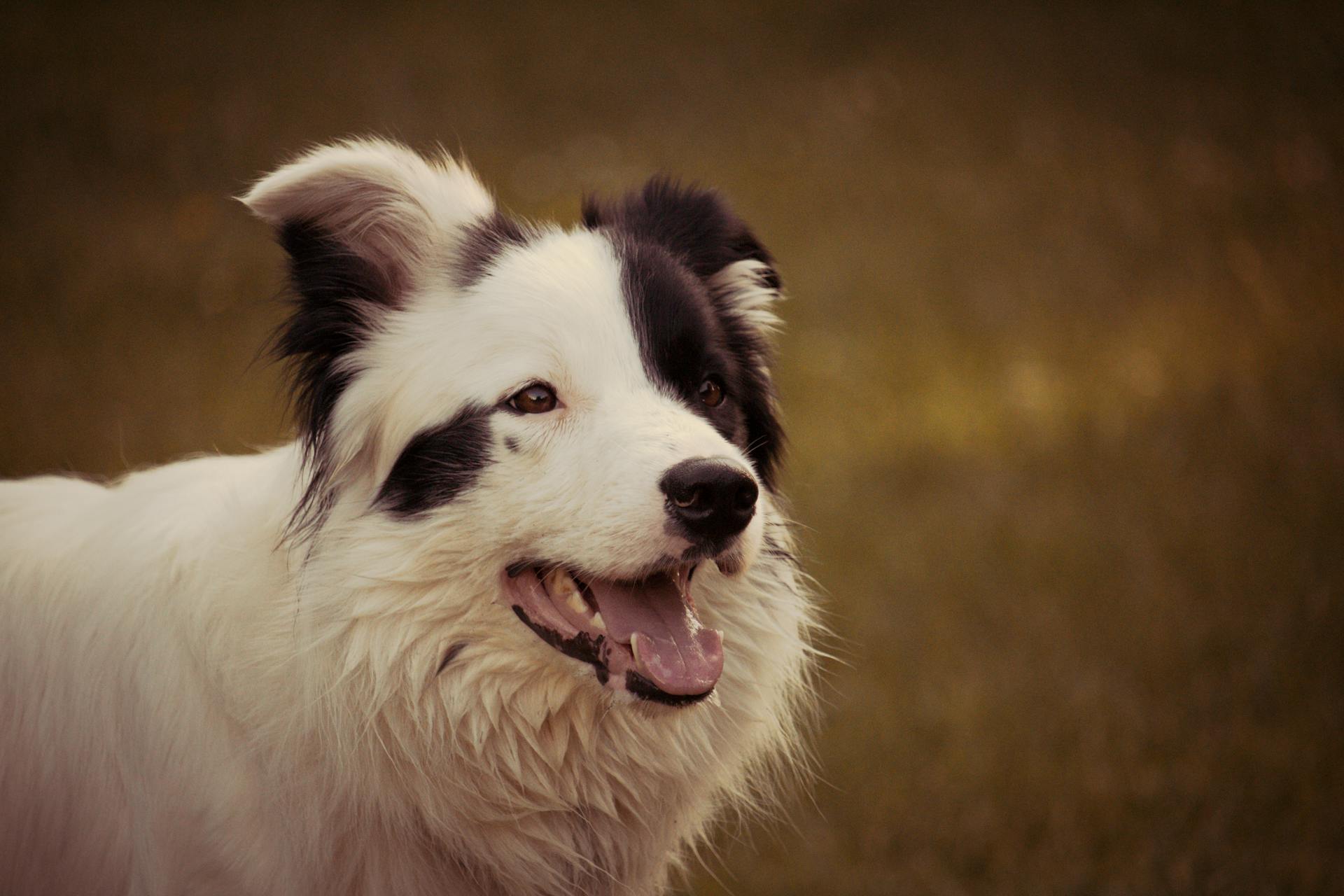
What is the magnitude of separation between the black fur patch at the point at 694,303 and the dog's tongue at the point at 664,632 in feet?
1.66

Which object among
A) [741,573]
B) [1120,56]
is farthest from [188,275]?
→ [1120,56]

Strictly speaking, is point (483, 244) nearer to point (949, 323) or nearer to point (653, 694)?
point (653, 694)

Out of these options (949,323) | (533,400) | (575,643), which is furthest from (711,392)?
(949,323)

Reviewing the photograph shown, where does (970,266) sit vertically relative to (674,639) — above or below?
above

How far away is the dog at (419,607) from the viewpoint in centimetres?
230

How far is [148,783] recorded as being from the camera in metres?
2.37

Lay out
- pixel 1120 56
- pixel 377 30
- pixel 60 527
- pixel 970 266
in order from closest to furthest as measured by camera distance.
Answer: pixel 60 527
pixel 970 266
pixel 377 30
pixel 1120 56

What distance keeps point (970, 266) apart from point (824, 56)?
3054 mm

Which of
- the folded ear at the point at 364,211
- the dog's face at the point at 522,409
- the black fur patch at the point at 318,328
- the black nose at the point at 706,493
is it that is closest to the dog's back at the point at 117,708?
the black fur patch at the point at 318,328

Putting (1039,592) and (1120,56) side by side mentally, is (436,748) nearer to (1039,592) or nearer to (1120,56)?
(1039,592)

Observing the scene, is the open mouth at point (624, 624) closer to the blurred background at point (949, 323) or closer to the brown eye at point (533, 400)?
the brown eye at point (533, 400)

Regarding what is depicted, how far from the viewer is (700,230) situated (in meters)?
3.04

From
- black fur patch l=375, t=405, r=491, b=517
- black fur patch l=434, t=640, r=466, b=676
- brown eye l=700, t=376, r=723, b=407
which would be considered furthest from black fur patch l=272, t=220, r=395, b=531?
brown eye l=700, t=376, r=723, b=407

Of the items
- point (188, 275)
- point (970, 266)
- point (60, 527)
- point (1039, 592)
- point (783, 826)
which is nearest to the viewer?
point (60, 527)
